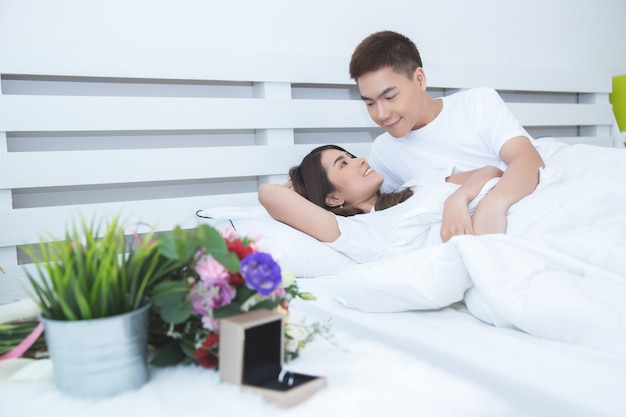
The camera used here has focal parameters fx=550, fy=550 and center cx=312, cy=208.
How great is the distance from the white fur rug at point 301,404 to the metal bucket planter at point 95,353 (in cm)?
2

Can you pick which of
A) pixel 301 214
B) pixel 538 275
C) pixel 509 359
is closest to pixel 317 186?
pixel 301 214

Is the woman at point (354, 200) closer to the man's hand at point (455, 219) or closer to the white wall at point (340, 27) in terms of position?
the man's hand at point (455, 219)

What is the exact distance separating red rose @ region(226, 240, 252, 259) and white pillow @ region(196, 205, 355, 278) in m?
0.65

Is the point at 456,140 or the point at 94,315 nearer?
the point at 94,315

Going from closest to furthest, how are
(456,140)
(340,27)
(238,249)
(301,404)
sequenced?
(301,404), (238,249), (456,140), (340,27)

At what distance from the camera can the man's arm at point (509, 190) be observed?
4.55ft

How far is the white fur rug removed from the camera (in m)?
0.64

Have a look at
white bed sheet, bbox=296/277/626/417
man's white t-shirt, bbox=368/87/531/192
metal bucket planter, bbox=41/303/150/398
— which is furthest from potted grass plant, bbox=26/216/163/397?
man's white t-shirt, bbox=368/87/531/192

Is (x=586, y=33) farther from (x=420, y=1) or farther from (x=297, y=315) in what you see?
(x=297, y=315)

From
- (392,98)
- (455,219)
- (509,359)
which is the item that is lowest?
(509,359)

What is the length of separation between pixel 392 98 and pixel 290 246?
631 millimetres

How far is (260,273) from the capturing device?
0.71m

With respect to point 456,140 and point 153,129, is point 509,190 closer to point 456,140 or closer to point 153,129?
point 456,140

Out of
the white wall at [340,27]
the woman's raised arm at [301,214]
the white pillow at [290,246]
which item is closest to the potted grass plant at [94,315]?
the white pillow at [290,246]
